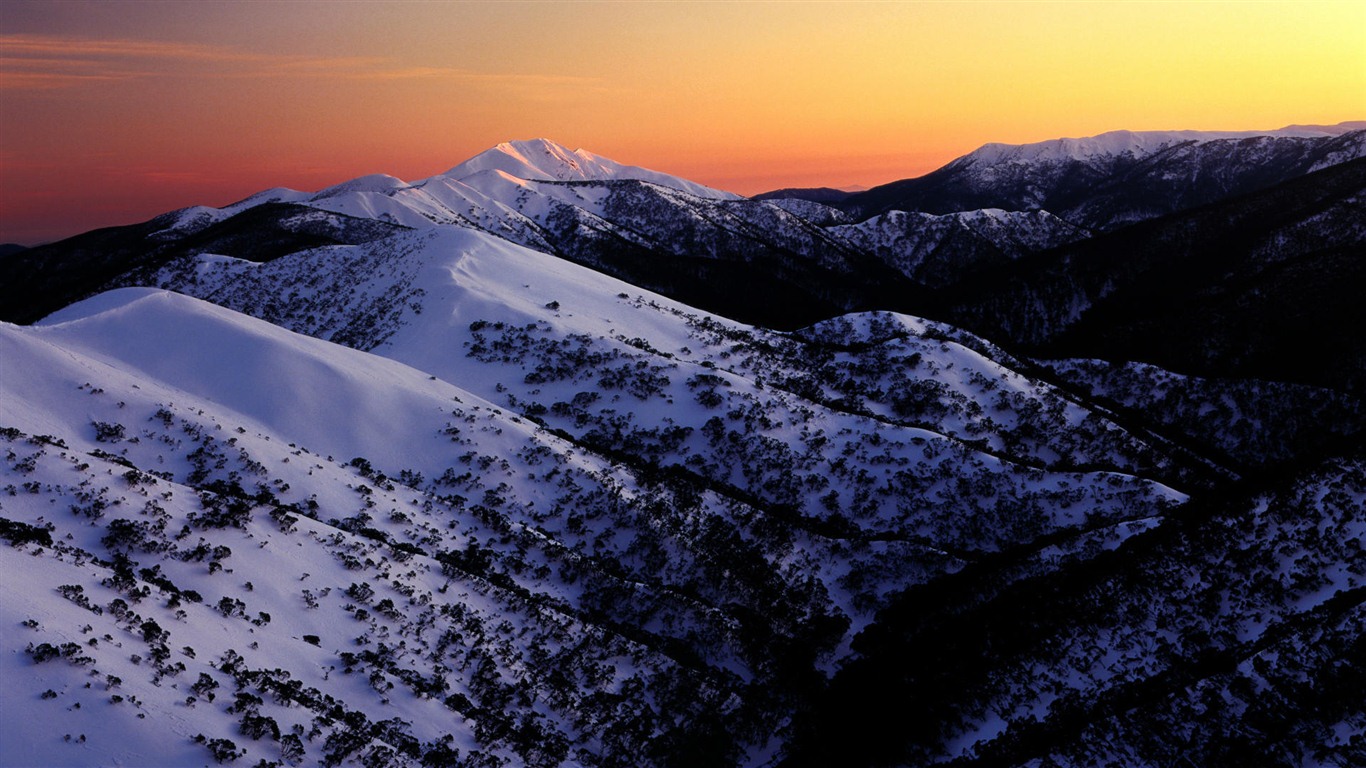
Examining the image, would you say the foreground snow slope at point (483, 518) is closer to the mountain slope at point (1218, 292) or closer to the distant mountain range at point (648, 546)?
the distant mountain range at point (648, 546)

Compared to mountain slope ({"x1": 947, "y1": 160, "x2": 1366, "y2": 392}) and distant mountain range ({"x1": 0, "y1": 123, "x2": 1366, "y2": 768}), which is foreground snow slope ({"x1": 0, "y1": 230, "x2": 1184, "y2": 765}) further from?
mountain slope ({"x1": 947, "y1": 160, "x2": 1366, "y2": 392})

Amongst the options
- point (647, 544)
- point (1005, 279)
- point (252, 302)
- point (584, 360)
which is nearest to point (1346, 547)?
point (647, 544)

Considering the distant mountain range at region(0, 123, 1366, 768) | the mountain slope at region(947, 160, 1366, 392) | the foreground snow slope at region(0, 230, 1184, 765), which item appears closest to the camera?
the foreground snow slope at region(0, 230, 1184, 765)

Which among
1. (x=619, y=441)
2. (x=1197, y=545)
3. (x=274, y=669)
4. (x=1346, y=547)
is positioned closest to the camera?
(x=274, y=669)

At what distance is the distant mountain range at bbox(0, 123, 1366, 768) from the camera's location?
28.0 meters

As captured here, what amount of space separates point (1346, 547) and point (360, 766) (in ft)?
129

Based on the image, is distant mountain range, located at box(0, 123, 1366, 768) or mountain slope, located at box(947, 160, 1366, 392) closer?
distant mountain range, located at box(0, 123, 1366, 768)

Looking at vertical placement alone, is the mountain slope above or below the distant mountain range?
above

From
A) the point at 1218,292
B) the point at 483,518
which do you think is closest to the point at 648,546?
the point at 483,518

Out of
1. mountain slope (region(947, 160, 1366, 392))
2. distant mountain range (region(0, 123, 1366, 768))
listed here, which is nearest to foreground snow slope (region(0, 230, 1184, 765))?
distant mountain range (region(0, 123, 1366, 768))

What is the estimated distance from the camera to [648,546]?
4562 cm

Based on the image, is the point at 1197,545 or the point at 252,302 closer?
the point at 1197,545

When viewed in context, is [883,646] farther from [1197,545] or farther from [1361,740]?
[1361,740]

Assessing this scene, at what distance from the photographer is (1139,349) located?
99188 millimetres
